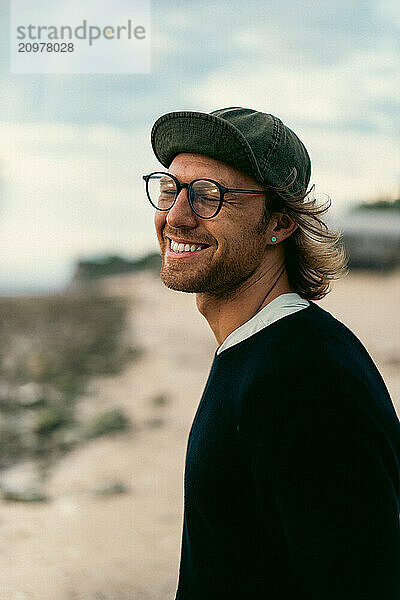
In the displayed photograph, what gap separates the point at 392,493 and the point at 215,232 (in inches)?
21.3

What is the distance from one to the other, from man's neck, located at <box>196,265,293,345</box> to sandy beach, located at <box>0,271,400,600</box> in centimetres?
306

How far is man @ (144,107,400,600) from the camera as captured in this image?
38.3 inches

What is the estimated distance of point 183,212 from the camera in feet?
4.20

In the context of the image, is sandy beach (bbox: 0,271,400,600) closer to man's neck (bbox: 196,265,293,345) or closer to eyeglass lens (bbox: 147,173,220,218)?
man's neck (bbox: 196,265,293,345)

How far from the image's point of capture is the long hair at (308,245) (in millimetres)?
1323

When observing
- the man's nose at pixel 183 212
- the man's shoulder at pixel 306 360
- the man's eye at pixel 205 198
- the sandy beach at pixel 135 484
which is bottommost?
the sandy beach at pixel 135 484

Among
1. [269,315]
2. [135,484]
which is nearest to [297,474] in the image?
[269,315]

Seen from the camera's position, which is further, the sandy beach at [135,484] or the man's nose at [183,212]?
the sandy beach at [135,484]

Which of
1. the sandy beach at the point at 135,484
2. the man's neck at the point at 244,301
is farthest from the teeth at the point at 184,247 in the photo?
the sandy beach at the point at 135,484

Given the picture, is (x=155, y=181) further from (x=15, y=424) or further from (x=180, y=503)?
(x=15, y=424)

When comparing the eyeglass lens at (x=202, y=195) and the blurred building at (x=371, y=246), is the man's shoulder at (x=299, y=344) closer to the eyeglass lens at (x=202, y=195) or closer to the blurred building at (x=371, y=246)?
the eyeglass lens at (x=202, y=195)

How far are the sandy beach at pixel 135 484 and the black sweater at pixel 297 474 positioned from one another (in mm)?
3078

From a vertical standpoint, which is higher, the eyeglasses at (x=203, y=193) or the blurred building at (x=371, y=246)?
the eyeglasses at (x=203, y=193)

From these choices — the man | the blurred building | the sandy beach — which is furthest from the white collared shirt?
the blurred building
